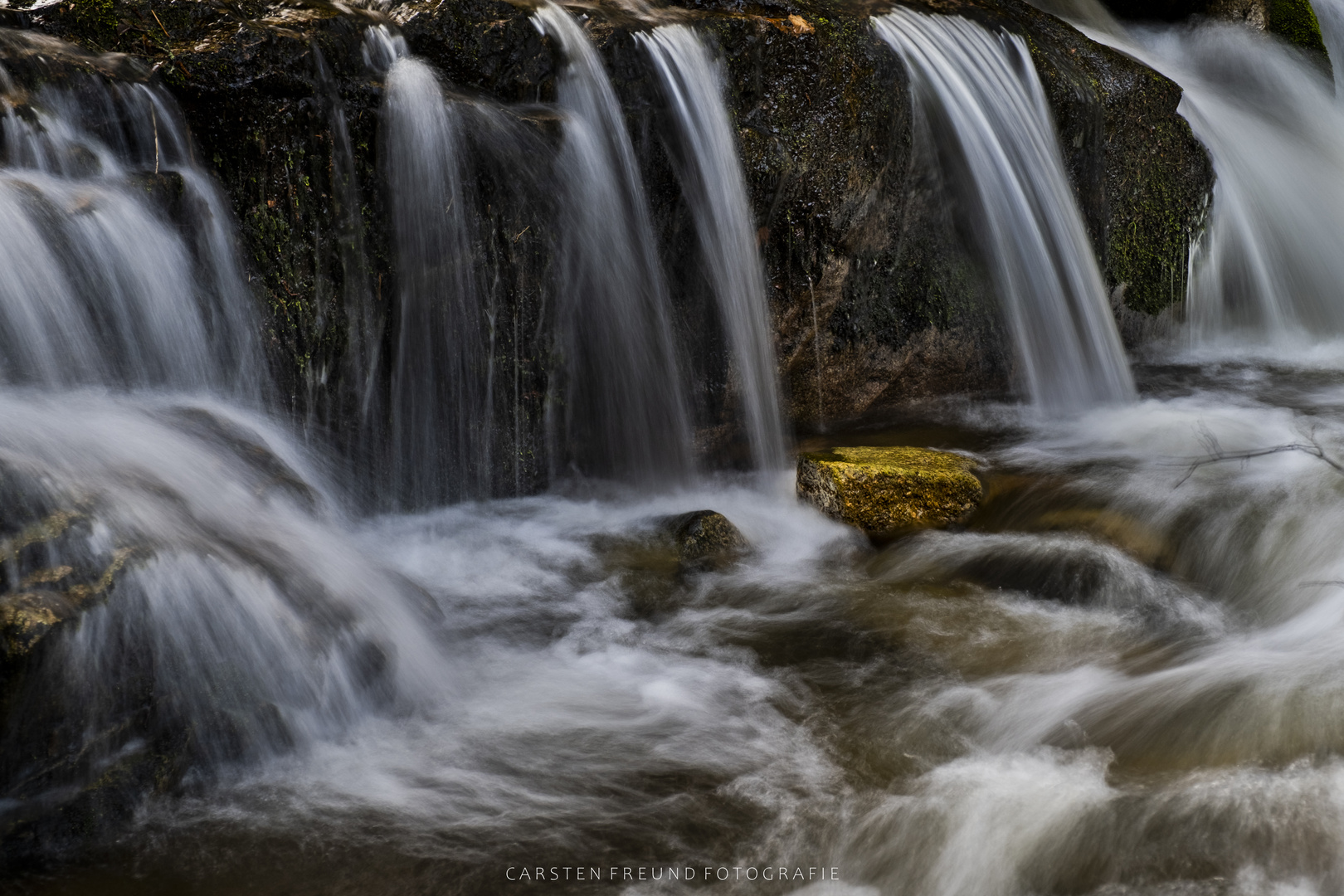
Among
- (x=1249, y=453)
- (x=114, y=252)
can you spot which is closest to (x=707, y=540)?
(x=114, y=252)

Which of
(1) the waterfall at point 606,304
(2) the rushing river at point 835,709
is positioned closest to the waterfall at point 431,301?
(2) the rushing river at point 835,709

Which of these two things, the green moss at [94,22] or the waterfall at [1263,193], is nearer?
the green moss at [94,22]

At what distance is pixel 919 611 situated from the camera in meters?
4.00

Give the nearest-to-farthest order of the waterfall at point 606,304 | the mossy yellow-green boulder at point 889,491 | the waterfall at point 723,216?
the mossy yellow-green boulder at point 889,491, the waterfall at point 606,304, the waterfall at point 723,216

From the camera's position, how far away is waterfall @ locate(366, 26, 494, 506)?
4742mm

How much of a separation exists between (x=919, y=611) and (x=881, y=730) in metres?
0.84

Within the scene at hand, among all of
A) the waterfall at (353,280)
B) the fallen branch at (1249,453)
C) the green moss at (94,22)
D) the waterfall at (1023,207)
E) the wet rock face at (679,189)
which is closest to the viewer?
the green moss at (94,22)

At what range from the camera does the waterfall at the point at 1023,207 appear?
6.14 metres

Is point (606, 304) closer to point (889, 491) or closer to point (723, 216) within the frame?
point (723, 216)

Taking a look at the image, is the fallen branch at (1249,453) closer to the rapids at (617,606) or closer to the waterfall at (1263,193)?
the rapids at (617,606)

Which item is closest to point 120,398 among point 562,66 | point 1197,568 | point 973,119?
point 562,66

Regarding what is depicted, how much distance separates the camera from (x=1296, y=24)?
29.1 feet

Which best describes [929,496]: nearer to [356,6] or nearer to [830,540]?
[830,540]

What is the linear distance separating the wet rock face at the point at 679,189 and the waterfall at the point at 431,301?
69 mm
